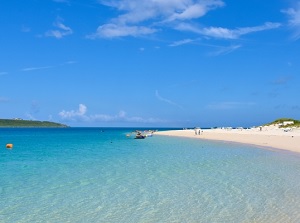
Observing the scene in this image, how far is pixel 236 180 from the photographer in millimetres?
19250

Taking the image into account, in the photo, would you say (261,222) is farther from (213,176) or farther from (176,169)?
(176,169)

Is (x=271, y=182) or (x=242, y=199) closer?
(x=242, y=199)

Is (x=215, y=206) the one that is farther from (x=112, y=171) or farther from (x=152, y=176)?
(x=112, y=171)

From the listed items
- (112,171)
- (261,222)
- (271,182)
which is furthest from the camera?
(112,171)

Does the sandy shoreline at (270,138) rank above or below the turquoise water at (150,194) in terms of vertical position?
above

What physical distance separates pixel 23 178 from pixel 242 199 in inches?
489

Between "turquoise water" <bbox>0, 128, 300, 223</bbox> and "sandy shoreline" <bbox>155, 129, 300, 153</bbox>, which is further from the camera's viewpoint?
"sandy shoreline" <bbox>155, 129, 300, 153</bbox>

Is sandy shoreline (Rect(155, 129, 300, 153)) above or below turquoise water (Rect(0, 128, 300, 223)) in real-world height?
above

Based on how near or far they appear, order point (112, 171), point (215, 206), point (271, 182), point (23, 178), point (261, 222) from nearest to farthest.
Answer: point (261, 222) < point (215, 206) < point (271, 182) < point (23, 178) < point (112, 171)

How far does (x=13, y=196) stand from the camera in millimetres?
15078

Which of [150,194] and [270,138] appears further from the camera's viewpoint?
[270,138]

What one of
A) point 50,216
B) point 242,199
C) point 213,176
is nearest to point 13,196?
point 50,216

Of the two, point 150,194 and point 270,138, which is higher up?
point 270,138

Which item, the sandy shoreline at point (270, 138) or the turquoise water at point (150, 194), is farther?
the sandy shoreline at point (270, 138)
